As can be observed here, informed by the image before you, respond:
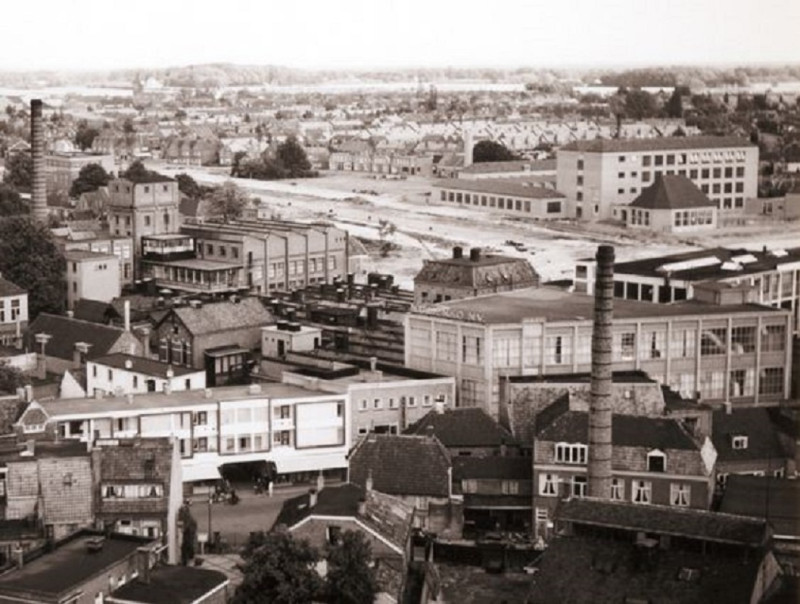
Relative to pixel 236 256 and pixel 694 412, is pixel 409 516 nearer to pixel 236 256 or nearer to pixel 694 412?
pixel 694 412

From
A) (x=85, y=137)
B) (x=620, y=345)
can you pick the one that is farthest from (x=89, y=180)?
(x=620, y=345)

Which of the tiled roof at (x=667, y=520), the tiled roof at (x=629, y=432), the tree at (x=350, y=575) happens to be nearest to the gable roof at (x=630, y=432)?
the tiled roof at (x=629, y=432)

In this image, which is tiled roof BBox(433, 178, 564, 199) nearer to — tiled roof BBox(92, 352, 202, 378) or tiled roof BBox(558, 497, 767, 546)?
tiled roof BBox(92, 352, 202, 378)

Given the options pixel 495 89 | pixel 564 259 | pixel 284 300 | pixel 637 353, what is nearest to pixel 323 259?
pixel 284 300

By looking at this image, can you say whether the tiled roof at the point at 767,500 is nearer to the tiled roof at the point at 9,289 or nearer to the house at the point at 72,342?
the house at the point at 72,342

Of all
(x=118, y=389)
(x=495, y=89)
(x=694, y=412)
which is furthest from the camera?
(x=495, y=89)

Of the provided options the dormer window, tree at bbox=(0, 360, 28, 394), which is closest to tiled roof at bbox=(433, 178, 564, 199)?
tree at bbox=(0, 360, 28, 394)

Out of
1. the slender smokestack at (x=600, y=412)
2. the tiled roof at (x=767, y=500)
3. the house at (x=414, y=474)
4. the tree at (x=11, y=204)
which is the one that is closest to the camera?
the tiled roof at (x=767, y=500)

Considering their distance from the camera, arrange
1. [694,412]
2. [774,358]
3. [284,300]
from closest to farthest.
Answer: [694,412], [774,358], [284,300]
